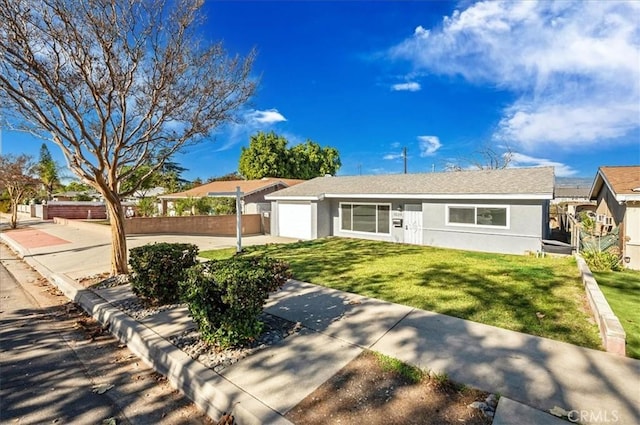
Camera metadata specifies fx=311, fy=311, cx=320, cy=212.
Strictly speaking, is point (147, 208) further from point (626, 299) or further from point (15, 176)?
point (626, 299)

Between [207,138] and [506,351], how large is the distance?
8.90 m

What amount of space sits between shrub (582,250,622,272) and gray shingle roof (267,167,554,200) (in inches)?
93.0

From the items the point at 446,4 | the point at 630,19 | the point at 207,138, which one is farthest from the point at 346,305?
the point at 446,4

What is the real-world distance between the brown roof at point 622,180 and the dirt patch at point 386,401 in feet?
33.9

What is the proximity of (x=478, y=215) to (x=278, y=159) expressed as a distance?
26.0 m

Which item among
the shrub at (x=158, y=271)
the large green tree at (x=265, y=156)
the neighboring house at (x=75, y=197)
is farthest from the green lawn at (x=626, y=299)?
the neighboring house at (x=75, y=197)

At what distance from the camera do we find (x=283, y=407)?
2812 millimetres

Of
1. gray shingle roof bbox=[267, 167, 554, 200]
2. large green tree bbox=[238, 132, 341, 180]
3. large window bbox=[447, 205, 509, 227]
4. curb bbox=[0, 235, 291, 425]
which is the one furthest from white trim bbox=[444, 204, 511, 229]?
large green tree bbox=[238, 132, 341, 180]

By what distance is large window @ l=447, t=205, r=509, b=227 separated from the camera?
11.8 meters

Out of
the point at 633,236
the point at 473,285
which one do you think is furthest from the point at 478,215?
the point at 473,285

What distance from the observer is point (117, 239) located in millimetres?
7703

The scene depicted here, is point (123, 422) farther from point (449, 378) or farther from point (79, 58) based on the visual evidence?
point (79, 58)

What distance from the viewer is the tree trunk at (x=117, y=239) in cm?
755

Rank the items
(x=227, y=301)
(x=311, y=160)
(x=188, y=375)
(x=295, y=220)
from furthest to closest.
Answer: (x=311, y=160), (x=295, y=220), (x=227, y=301), (x=188, y=375)
